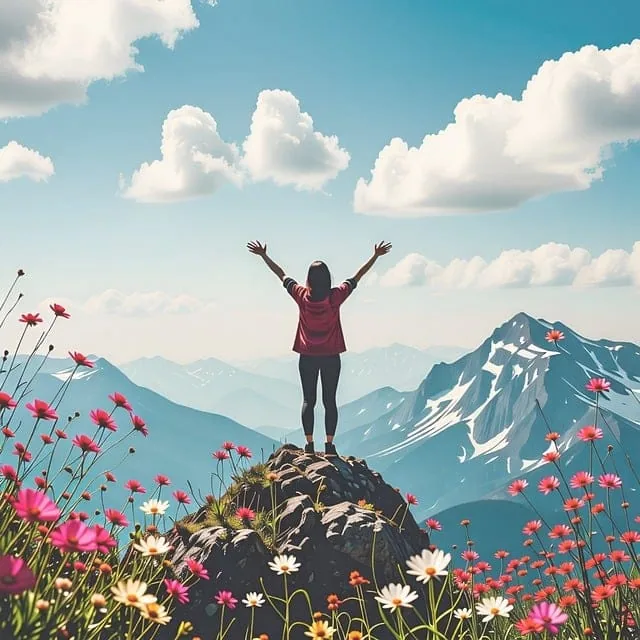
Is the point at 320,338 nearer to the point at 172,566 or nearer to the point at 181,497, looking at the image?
the point at 181,497

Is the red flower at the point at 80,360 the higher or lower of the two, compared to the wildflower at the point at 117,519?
higher

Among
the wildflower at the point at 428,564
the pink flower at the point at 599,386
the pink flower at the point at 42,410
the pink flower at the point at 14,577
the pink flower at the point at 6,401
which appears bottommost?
the wildflower at the point at 428,564

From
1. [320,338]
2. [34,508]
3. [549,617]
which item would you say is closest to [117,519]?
[34,508]

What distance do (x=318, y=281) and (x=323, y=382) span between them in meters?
1.40

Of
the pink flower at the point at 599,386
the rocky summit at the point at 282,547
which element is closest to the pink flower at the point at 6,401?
the rocky summit at the point at 282,547

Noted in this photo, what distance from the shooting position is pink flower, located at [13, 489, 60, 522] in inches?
92.3

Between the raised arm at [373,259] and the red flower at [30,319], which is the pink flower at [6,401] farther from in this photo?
the raised arm at [373,259]

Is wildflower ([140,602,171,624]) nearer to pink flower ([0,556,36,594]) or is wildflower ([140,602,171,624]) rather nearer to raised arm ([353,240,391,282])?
pink flower ([0,556,36,594])

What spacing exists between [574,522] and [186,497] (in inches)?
134

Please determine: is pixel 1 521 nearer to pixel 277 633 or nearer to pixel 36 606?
pixel 36 606

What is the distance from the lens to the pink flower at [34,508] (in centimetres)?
234

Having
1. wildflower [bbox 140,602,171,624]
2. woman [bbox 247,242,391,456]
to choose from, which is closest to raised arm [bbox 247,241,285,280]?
woman [bbox 247,242,391,456]

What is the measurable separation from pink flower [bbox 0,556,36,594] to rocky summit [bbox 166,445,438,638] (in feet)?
13.3

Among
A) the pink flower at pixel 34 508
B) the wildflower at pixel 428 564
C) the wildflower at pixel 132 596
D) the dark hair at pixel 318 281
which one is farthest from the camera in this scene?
the dark hair at pixel 318 281
